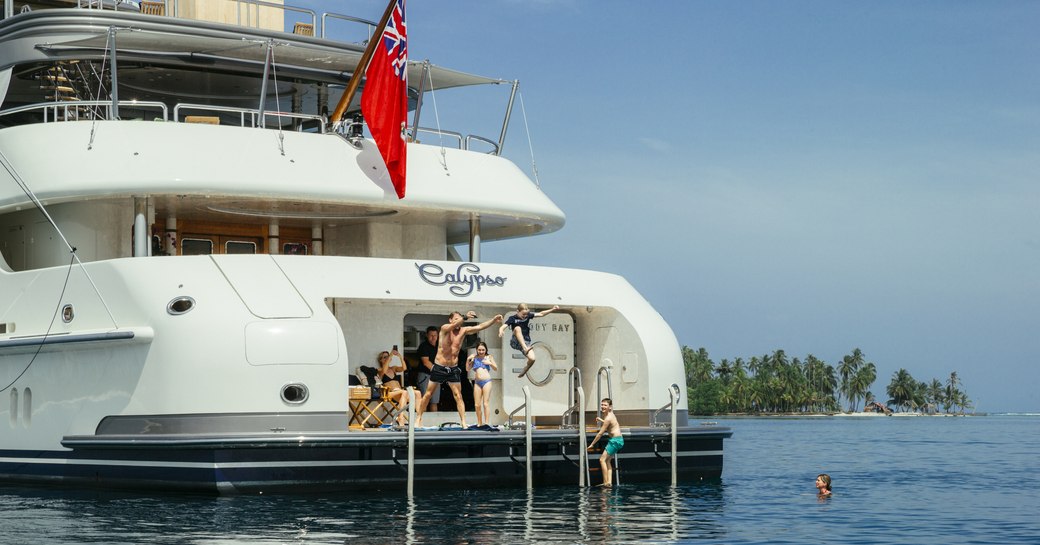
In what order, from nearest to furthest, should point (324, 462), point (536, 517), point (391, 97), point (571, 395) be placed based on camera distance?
point (536, 517)
point (324, 462)
point (391, 97)
point (571, 395)

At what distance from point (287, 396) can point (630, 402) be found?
4.96 meters

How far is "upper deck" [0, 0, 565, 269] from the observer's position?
54.4 ft

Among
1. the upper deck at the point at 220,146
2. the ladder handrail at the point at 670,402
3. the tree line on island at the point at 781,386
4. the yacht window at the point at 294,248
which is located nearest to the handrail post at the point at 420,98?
the upper deck at the point at 220,146

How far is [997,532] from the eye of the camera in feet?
45.6

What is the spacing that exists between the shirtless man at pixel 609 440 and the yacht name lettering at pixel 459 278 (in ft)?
7.19

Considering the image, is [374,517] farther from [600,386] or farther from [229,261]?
[600,386]

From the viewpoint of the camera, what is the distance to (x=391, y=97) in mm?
17922

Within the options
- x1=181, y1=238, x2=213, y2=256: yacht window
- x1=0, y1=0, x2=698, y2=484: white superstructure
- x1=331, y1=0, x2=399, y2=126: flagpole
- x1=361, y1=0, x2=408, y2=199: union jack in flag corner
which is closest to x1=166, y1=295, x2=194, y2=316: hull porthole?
x1=0, y1=0, x2=698, y2=484: white superstructure

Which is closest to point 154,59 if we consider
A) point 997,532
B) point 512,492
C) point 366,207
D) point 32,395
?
point 366,207

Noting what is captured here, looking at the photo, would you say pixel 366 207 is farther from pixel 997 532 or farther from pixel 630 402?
pixel 997 532

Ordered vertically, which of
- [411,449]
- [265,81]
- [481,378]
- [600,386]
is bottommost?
[411,449]

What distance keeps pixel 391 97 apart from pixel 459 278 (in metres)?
2.78

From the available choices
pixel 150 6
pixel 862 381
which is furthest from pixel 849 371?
pixel 150 6

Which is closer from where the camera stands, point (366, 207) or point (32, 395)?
point (32, 395)
